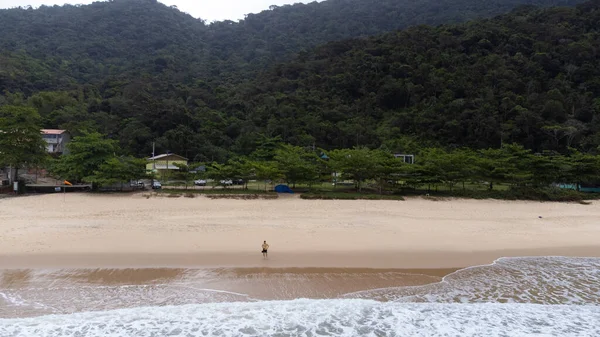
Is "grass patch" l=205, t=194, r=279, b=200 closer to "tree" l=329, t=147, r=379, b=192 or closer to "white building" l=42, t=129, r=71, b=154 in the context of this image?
"tree" l=329, t=147, r=379, b=192

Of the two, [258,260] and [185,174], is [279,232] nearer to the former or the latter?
[258,260]

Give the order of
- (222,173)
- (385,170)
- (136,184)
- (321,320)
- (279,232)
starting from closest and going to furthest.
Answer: (321,320) < (279,232) < (222,173) < (385,170) < (136,184)

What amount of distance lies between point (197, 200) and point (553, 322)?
23.1 m

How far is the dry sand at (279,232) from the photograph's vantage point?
13.4 metres

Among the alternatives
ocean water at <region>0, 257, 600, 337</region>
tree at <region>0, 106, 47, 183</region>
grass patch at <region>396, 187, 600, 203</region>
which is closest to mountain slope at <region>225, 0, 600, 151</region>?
grass patch at <region>396, 187, 600, 203</region>

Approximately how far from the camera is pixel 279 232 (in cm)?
1727

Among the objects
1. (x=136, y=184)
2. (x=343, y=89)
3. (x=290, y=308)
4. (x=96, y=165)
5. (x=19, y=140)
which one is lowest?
(x=290, y=308)

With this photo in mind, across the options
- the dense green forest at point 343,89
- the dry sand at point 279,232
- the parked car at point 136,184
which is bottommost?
the dry sand at point 279,232

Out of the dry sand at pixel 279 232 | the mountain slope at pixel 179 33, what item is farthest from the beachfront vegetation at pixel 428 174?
the mountain slope at pixel 179 33

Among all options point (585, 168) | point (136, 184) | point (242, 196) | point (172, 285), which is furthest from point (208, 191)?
point (585, 168)

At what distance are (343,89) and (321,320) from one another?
68899 mm

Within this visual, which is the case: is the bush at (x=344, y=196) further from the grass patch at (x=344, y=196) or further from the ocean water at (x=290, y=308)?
the ocean water at (x=290, y=308)

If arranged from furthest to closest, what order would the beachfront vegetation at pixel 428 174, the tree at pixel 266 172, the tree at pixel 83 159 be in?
the beachfront vegetation at pixel 428 174, the tree at pixel 266 172, the tree at pixel 83 159

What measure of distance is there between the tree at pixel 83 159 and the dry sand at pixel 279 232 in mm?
4221
